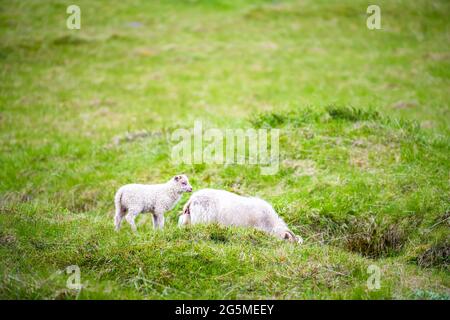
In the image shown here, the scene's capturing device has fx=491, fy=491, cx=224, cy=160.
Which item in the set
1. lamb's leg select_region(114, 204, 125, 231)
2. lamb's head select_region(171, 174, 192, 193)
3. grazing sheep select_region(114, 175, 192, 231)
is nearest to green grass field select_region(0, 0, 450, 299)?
lamb's leg select_region(114, 204, 125, 231)

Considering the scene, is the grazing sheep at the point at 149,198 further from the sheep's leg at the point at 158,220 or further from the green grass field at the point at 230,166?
the green grass field at the point at 230,166

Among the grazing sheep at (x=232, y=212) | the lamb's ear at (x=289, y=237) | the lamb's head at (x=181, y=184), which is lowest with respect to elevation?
the lamb's ear at (x=289, y=237)

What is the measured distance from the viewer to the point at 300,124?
14828 mm

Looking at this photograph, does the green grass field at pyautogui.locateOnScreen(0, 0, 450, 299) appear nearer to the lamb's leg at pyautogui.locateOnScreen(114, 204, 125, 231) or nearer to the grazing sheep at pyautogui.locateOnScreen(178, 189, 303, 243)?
the lamb's leg at pyautogui.locateOnScreen(114, 204, 125, 231)

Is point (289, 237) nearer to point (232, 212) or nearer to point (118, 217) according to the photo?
point (232, 212)

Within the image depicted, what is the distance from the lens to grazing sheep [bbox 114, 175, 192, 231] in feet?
32.4

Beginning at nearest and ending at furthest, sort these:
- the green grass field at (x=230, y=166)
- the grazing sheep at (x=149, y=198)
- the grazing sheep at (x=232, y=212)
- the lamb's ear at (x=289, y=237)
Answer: the green grass field at (x=230, y=166), the lamb's ear at (x=289, y=237), the grazing sheep at (x=232, y=212), the grazing sheep at (x=149, y=198)

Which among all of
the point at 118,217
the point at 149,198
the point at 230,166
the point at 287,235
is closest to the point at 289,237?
the point at 287,235

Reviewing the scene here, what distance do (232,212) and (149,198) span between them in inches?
67.2

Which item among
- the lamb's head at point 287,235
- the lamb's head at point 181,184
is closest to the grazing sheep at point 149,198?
the lamb's head at point 181,184

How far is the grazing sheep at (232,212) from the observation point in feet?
31.7

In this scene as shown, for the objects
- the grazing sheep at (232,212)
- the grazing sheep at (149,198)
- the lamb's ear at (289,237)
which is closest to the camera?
the lamb's ear at (289,237)

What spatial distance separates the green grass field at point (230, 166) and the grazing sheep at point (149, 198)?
414 millimetres
